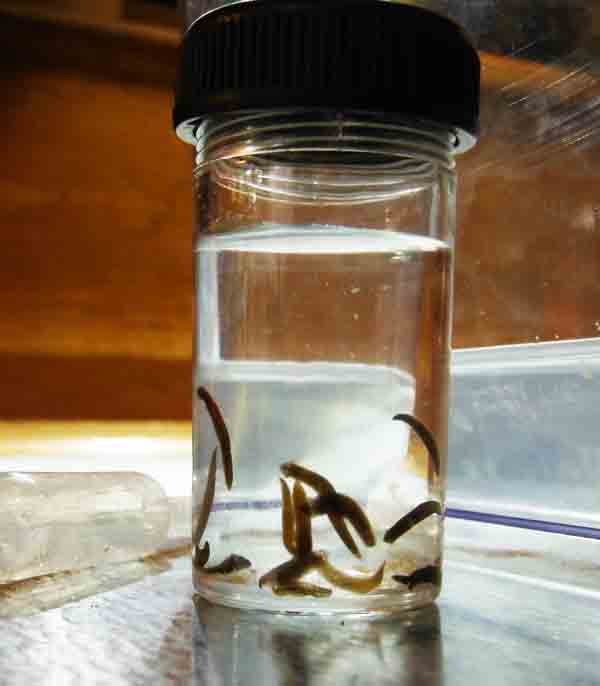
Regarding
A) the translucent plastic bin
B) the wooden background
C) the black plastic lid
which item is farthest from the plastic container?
the wooden background

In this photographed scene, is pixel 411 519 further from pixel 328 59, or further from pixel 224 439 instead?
pixel 328 59

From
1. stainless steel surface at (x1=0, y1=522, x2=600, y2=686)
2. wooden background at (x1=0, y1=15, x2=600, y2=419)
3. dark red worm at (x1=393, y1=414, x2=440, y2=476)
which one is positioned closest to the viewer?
stainless steel surface at (x1=0, y1=522, x2=600, y2=686)

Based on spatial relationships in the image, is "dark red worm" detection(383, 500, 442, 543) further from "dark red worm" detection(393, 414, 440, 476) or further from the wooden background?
the wooden background

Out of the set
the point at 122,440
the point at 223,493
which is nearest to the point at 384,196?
the point at 223,493

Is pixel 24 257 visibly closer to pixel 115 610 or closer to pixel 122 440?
pixel 122 440

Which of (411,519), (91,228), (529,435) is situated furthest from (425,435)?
(91,228)

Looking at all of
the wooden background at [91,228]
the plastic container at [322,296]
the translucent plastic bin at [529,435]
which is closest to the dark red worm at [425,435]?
the plastic container at [322,296]

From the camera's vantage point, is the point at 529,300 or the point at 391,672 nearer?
the point at 391,672
